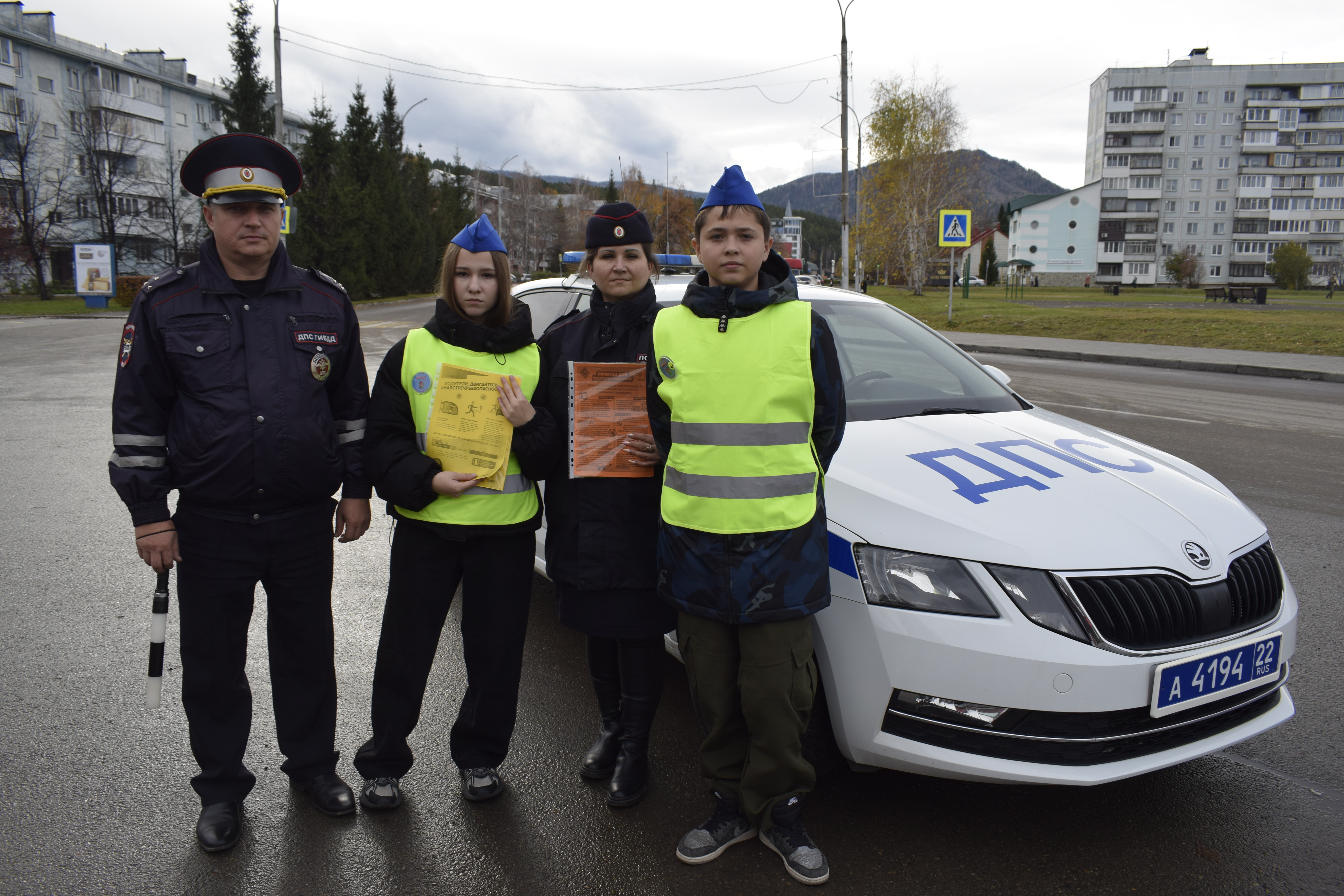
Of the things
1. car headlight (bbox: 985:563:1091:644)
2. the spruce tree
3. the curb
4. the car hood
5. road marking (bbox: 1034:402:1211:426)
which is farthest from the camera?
the spruce tree

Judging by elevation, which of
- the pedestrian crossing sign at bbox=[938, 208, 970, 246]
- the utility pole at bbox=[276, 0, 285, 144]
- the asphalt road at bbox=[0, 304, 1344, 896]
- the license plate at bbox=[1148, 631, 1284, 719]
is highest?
the utility pole at bbox=[276, 0, 285, 144]

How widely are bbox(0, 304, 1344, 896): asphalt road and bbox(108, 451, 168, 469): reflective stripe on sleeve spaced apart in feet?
3.68

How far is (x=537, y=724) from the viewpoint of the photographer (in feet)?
10.8

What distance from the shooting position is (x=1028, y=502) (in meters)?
2.53

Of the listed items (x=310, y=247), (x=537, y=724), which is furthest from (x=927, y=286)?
(x=537, y=724)

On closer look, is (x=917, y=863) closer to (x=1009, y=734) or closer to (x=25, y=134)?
(x=1009, y=734)

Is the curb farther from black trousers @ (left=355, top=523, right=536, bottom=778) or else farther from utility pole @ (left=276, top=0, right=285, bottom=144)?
utility pole @ (left=276, top=0, right=285, bottom=144)

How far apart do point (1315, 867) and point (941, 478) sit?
1454mm

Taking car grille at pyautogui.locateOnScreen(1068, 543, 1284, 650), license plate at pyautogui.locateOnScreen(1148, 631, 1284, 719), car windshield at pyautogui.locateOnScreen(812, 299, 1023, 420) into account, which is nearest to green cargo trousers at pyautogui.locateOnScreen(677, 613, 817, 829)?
car grille at pyautogui.locateOnScreen(1068, 543, 1284, 650)

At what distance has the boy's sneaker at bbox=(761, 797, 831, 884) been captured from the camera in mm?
2381

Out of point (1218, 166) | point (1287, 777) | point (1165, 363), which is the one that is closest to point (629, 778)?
point (1287, 777)

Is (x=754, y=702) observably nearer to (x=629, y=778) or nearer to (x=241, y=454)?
(x=629, y=778)

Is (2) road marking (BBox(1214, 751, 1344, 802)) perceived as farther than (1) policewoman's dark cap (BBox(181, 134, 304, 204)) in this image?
Yes

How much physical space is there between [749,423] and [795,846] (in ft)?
3.93
